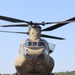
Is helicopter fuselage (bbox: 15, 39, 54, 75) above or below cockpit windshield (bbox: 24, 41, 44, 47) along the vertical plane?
below

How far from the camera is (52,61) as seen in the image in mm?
22625

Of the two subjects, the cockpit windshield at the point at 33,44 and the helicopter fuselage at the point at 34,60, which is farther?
the cockpit windshield at the point at 33,44

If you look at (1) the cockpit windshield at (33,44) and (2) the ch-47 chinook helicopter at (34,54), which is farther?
(1) the cockpit windshield at (33,44)

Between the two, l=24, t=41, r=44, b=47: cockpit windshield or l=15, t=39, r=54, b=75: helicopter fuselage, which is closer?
l=15, t=39, r=54, b=75: helicopter fuselage

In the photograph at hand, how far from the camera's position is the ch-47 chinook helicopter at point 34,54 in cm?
2074

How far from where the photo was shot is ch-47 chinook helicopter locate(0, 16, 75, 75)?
2074 centimetres

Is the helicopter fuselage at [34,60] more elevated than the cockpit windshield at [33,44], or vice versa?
the cockpit windshield at [33,44]

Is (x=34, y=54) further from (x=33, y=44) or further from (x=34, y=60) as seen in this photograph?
(x=33, y=44)

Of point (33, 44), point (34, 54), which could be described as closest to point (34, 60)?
point (34, 54)

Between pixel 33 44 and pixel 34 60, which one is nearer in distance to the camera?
pixel 34 60

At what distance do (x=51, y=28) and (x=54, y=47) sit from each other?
1.83 metres

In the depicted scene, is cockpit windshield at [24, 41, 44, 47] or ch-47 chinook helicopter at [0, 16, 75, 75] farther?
cockpit windshield at [24, 41, 44, 47]

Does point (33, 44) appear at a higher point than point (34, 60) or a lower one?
higher

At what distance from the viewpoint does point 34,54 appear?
67.2ft
